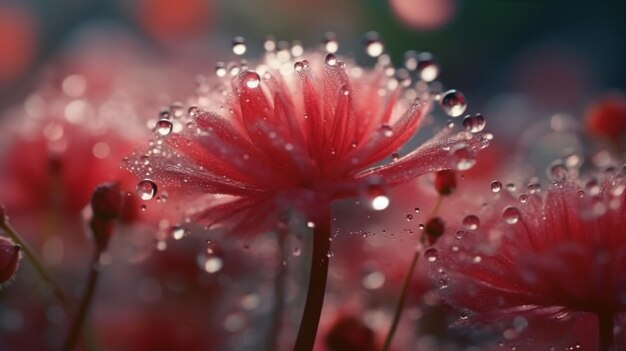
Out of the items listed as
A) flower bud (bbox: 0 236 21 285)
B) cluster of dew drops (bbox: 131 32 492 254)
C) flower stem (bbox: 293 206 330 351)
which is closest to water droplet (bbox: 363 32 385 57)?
cluster of dew drops (bbox: 131 32 492 254)

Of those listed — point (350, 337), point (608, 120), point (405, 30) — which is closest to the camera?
point (350, 337)

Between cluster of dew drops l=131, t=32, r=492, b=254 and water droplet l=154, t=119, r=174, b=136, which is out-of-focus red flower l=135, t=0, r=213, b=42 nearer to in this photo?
cluster of dew drops l=131, t=32, r=492, b=254

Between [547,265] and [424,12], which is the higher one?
[424,12]

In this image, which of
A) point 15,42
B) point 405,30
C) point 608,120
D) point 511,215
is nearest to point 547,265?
point 511,215

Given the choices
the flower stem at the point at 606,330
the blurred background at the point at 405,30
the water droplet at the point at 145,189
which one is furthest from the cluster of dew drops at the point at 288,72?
the blurred background at the point at 405,30

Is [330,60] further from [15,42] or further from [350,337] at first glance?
[15,42]

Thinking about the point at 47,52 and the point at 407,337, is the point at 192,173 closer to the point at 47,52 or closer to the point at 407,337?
the point at 407,337

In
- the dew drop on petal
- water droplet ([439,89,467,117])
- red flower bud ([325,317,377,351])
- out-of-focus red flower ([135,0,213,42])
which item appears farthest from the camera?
out-of-focus red flower ([135,0,213,42])
